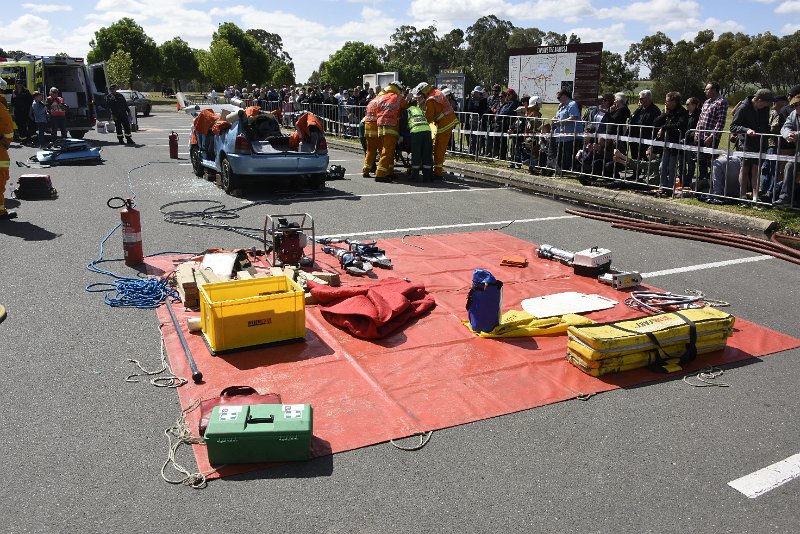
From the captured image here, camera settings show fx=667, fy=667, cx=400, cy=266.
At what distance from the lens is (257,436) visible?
3803 mm

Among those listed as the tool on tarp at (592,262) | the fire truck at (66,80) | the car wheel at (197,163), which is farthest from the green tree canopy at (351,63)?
the tool on tarp at (592,262)

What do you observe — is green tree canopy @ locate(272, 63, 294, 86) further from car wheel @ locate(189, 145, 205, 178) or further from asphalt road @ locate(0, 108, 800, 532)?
asphalt road @ locate(0, 108, 800, 532)

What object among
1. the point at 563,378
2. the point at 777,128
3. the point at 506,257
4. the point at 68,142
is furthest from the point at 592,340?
the point at 68,142

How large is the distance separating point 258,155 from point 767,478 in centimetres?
1015

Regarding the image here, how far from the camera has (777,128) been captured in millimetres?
11133

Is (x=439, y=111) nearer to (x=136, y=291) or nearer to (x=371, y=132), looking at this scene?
(x=371, y=132)

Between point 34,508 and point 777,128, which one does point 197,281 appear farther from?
point 777,128

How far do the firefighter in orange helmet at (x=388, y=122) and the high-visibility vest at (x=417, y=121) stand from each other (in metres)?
0.30

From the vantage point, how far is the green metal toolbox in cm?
379

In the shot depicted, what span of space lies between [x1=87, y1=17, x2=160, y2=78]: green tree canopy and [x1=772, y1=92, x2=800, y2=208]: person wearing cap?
73.0m

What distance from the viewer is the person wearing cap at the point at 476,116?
55.5 feet

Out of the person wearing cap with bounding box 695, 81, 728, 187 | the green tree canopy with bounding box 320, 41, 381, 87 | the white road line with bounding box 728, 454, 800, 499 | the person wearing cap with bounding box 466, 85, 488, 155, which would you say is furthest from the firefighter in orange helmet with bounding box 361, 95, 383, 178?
the green tree canopy with bounding box 320, 41, 381, 87

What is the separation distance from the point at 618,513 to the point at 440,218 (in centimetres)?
779

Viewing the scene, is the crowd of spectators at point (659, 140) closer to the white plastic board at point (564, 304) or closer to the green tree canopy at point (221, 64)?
the white plastic board at point (564, 304)
